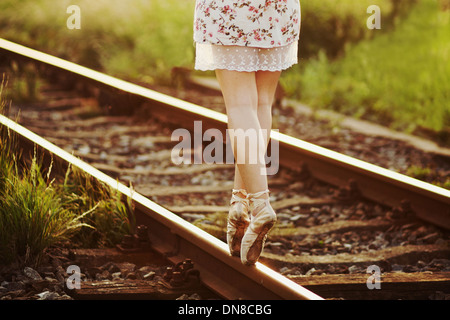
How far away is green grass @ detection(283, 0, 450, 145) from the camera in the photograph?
7.31 meters

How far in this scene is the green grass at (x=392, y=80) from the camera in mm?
7309

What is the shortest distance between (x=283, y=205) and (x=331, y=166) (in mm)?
528

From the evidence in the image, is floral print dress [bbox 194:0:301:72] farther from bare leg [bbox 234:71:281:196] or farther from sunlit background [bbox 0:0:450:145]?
sunlit background [bbox 0:0:450:145]

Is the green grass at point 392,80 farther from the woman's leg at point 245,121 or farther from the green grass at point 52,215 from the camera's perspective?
the woman's leg at point 245,121

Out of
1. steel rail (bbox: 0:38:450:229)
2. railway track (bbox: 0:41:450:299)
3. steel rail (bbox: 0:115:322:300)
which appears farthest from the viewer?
steel rail (bbox: 0:38:450:229)

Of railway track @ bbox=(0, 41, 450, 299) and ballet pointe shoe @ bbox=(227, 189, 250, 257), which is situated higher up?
ballet pointe shoe @ bbox=(227, 189, 250, 257)

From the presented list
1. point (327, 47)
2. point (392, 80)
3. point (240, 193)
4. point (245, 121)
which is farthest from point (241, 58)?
point (327, 47)

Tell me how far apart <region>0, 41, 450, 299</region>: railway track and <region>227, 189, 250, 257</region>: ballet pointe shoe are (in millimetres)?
61

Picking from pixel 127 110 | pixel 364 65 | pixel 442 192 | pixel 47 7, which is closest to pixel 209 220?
pixel 442 192

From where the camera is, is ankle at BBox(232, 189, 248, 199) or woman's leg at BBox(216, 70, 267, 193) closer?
woman's leg at BBox(216, 70, 267, 193)

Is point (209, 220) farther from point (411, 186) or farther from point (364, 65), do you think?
point (364, 65)

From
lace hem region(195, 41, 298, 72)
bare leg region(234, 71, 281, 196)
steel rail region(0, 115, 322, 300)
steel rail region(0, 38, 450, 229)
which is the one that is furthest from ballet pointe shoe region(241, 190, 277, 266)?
steel rail region(0, 38, 450, 229)

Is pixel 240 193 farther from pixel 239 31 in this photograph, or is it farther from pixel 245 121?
pixel 239 31

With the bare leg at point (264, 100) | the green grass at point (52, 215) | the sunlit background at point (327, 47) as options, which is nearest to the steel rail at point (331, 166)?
the sunlit background at point (327, 47)
